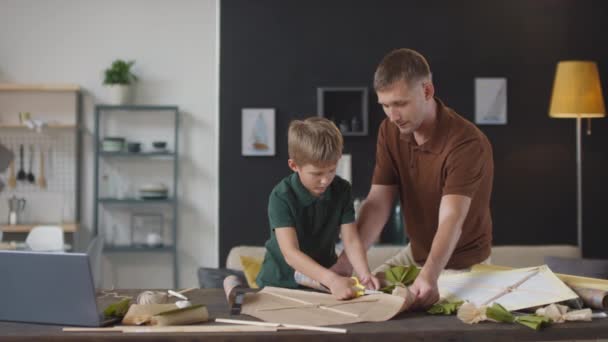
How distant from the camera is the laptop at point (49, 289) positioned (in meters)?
1.90

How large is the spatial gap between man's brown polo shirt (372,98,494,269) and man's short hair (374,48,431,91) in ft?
0.99

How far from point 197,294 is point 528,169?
16.1ft

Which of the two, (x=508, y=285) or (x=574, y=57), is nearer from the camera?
(x=508, y=285)

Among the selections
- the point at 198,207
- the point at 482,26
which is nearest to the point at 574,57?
the point at 482,26

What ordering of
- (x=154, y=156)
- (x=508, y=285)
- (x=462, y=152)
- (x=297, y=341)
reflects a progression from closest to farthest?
(x=297, y=341), (x=508, y=285), (x=462, y=152), (x=154, y=156)

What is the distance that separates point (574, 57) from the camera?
22.5 ft

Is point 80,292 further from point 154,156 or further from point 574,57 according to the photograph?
point 154,156

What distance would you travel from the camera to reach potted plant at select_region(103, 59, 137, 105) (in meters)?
8.01

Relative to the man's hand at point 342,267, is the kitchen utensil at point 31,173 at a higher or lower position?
higher

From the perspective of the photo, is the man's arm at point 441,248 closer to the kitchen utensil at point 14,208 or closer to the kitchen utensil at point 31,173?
the kitchen utensil at point 14,208

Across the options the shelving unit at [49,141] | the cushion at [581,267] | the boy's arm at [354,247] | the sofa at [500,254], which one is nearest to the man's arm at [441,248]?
the boy's arm at [354,247]

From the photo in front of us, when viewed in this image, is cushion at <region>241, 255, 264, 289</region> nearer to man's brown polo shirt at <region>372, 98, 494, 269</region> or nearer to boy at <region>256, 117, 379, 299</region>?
man's brown polo shirt at <region>372, 98, 494, 269</region>

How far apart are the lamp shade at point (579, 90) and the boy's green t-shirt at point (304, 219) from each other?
3.98m

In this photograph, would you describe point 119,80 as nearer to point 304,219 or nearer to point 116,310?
point 304,219
